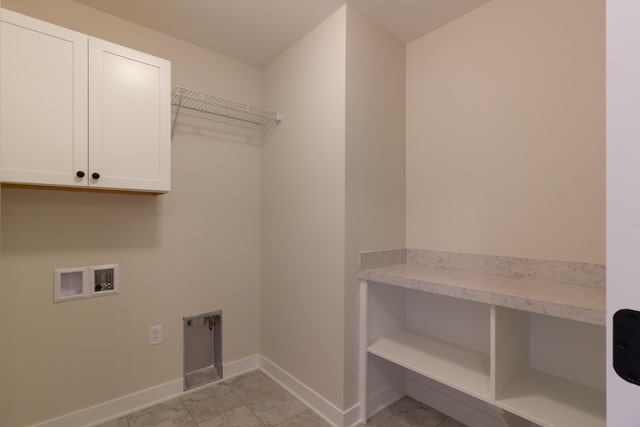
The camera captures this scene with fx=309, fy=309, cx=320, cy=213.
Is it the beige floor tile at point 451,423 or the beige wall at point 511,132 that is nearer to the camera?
the beige wall at point 511,132

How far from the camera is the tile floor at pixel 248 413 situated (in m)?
1.74

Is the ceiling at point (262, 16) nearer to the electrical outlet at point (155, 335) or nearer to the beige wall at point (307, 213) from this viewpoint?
the beige wall at point (307, 213)

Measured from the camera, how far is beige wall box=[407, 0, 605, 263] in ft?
4.57

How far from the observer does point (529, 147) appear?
1.56 m

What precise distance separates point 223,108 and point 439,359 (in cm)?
206

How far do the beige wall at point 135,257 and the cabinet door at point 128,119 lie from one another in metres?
0.32

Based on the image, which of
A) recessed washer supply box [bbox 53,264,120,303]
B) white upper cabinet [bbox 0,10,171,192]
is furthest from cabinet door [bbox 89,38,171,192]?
recessed washer supply box [bbox 53,264,120,303]

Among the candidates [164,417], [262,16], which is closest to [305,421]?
[164,417]

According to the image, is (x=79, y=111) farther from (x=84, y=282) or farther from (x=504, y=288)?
(x=504, y=288)

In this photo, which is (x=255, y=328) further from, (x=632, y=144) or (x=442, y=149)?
(x=632, y=144)

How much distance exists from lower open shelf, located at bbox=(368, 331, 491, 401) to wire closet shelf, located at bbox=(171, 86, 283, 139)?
1.65 m

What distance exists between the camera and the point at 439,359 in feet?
5.33

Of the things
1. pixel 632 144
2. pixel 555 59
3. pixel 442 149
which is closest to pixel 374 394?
pixel 442 149

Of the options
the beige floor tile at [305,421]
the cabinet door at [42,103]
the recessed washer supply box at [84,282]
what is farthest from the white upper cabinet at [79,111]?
the beige floor tile at [305,421]
